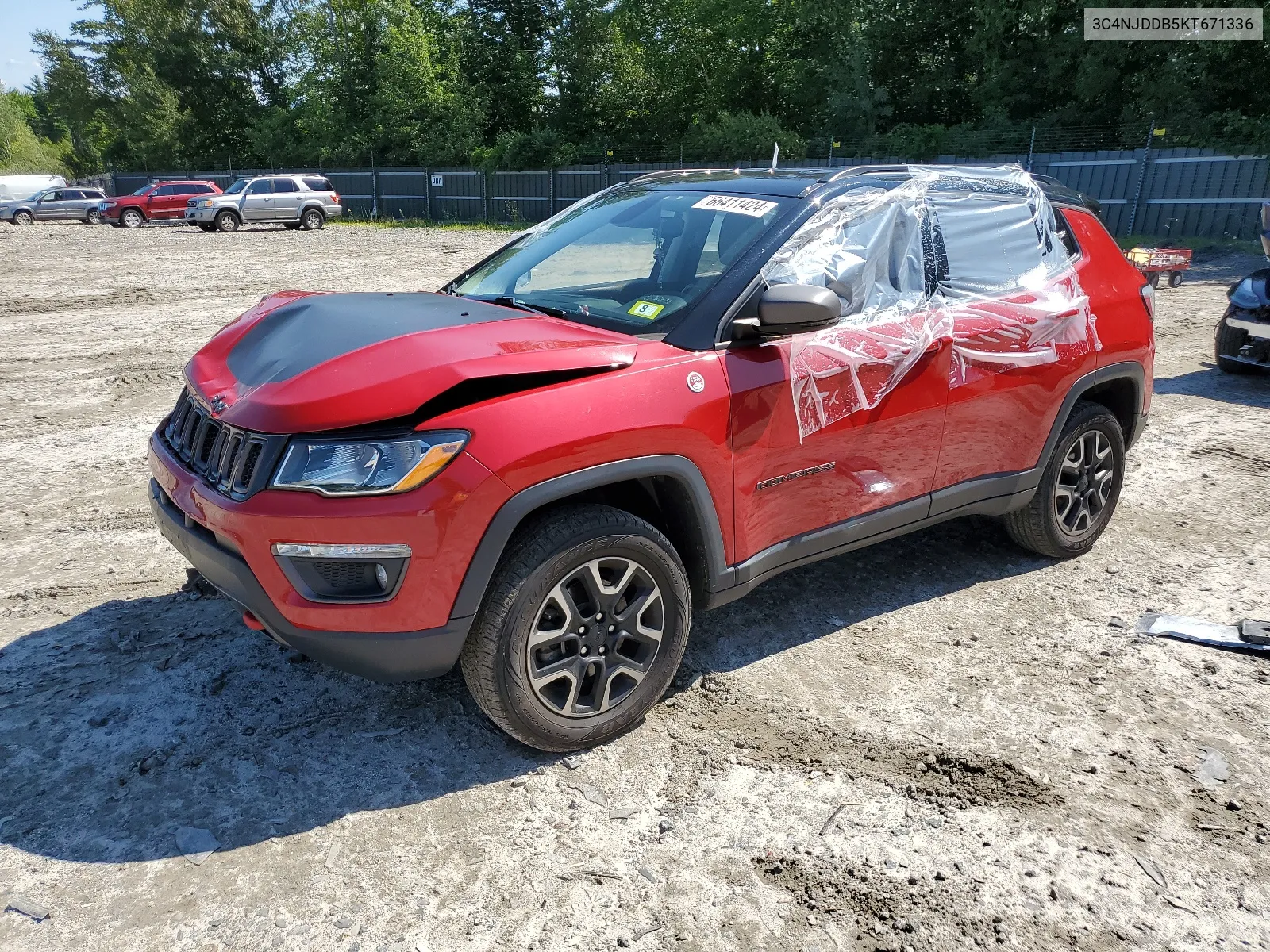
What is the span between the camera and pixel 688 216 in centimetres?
379

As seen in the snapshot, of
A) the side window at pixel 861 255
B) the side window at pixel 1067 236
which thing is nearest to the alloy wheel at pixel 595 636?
the side window at pixel 861 255

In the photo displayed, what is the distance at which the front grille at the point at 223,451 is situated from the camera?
2.72 metres

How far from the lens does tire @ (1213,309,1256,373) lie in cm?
849

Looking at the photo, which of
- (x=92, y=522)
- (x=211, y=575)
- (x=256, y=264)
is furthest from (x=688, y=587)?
(x=256, y=264)

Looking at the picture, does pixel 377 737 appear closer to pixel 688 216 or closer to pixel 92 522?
pixel 688 216

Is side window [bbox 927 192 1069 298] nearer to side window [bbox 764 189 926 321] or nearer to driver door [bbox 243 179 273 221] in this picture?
side window [bbox 764 189 926 321]

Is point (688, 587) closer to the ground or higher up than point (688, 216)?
closer to the ground

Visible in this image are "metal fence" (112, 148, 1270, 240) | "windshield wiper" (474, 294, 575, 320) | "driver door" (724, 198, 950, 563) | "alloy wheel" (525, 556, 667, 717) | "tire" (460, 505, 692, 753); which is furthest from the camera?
"metal fence" (112, 148, 1270, 240)

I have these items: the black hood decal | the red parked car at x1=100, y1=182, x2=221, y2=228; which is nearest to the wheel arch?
the black hood decal

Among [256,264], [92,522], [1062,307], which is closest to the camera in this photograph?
[1062,307]

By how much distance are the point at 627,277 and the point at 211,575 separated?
6.23 ft

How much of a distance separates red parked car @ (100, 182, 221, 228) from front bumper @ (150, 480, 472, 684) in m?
35.3

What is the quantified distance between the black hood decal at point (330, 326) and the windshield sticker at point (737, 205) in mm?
932

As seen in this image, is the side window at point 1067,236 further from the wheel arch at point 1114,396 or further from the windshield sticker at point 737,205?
the windshield sticker at point 737,205
